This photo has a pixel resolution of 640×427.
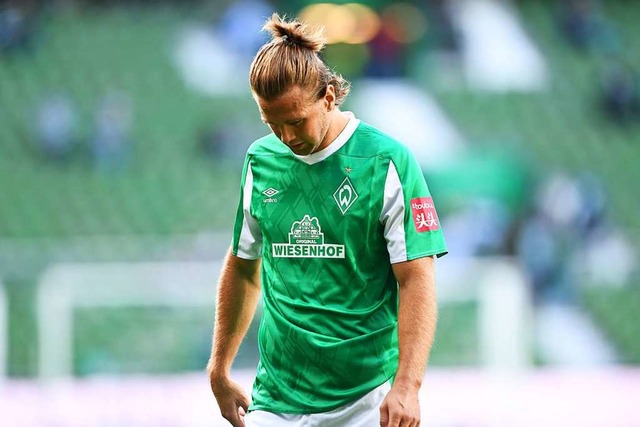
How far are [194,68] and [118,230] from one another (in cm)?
229

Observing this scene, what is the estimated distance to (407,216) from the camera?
286 centimetres

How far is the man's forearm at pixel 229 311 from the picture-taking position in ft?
10.6

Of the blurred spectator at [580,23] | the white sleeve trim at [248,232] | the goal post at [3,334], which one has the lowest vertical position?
the goal post at [3,334]

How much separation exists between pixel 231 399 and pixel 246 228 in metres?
0.49

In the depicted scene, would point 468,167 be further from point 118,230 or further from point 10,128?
point 10,128

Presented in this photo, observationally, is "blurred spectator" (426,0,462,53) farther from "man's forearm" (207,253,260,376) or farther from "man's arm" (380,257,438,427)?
"man's arm" (380,257,438,427)

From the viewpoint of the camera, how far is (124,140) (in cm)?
1298

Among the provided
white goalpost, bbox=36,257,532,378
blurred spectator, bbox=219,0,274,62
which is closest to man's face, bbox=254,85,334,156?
white goalpost, bbox=36,257,532,378

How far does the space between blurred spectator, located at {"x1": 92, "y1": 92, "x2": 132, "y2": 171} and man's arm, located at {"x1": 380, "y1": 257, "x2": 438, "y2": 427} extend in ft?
34.0

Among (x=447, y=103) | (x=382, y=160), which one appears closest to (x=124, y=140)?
(x=447, y=103)

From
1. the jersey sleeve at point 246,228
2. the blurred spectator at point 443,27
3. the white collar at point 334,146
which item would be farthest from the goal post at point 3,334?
the white collar at point 334,146

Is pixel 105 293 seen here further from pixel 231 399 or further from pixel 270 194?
pixel 270 194

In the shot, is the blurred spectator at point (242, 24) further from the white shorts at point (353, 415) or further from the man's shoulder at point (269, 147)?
the white shorts at point (353, 415)

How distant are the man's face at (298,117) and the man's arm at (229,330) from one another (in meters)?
0.48
